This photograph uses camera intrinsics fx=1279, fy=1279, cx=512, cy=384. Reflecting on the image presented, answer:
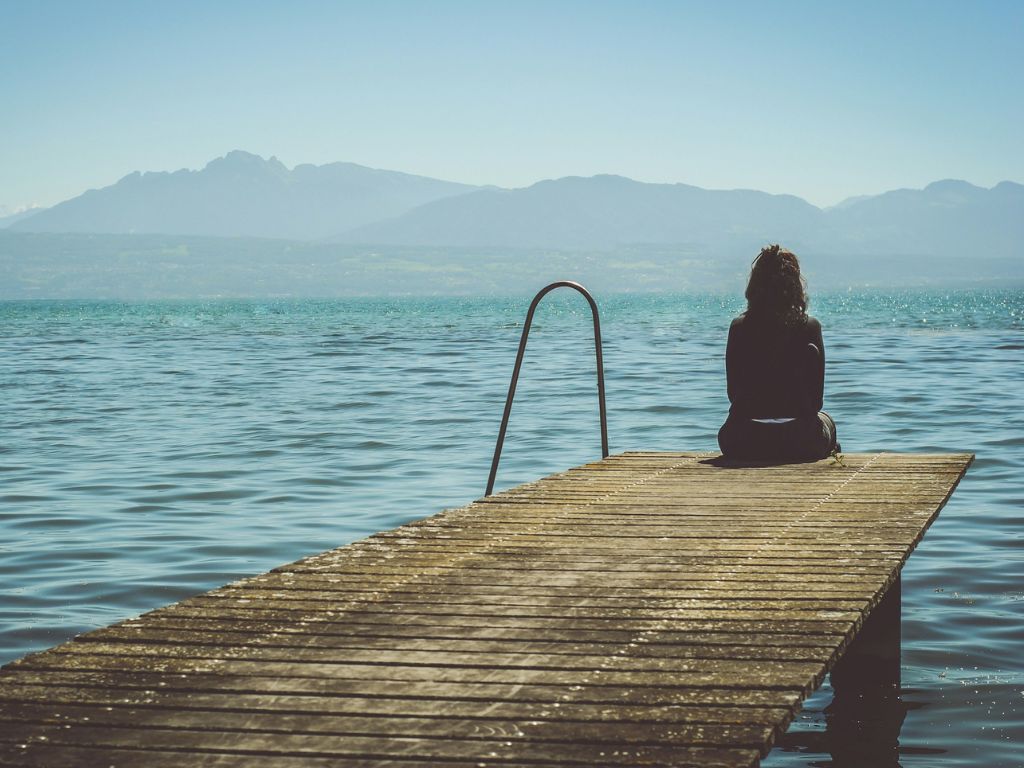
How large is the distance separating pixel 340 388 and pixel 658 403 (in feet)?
22.1

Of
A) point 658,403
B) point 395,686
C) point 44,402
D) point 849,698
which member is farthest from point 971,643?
point 44,402

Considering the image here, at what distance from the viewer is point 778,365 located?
837cm

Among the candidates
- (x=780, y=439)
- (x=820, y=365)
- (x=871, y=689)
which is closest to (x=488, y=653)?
(x=871, y=689)

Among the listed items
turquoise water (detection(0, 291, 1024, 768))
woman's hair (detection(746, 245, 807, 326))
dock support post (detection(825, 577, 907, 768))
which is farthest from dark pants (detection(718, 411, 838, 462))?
dock support post (detection(825, 577, 907, 768))

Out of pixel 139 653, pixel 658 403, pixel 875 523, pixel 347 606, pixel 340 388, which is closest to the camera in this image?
pixel 139 653

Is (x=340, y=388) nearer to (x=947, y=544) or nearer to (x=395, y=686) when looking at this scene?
(x=947, y=544)

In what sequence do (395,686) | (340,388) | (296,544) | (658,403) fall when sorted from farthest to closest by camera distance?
(340,388), (658,403), (296,544), (395,686)

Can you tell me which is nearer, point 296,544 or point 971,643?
point 971,643

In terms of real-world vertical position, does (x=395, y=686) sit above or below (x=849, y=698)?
above

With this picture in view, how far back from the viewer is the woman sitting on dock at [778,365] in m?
8.23

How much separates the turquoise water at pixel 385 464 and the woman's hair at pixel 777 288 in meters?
2.05

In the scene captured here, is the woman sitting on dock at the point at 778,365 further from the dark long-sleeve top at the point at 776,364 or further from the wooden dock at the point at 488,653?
the wooden dock at the point at 488,653

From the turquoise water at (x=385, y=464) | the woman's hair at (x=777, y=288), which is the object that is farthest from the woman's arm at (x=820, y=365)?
the turquoise water at (x=385, y=464)

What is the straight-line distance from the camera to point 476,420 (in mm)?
18672
